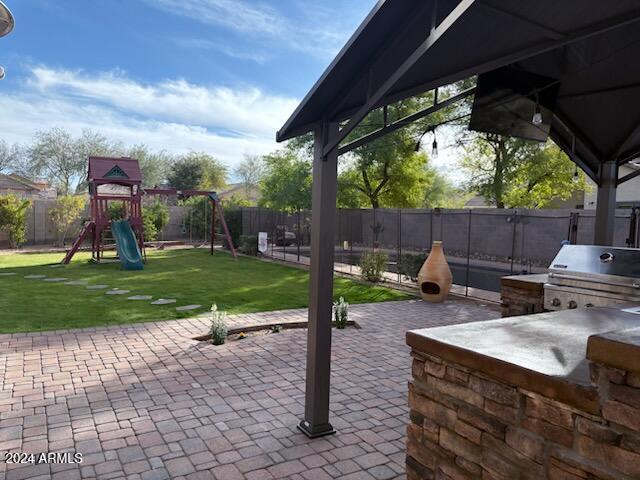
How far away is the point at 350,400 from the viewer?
160 inches

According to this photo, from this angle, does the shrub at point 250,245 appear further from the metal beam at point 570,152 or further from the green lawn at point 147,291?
the metal beam at point 570,152

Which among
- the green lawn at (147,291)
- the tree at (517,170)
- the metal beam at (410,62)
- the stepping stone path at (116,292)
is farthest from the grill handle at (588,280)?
the tree at (517,170)

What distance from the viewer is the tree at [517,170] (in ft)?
60.5

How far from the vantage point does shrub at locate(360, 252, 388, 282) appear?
10.9m

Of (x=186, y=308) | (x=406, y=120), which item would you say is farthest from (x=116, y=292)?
(x=406, y=120)

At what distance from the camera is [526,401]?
1.83 m

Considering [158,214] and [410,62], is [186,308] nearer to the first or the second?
[410,62]

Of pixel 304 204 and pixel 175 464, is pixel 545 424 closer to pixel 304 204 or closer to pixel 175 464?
pixel 175 464

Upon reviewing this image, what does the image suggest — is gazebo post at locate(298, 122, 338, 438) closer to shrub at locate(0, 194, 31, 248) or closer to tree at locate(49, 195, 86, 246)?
shrub at locate(0, 194, 31, 248)

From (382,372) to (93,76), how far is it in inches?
1360

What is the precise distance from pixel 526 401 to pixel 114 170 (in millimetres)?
14665

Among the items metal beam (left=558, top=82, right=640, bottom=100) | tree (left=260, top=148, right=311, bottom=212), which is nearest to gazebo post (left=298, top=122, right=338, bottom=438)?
metal beam (left=558, top=82, right=640, bottom=100)

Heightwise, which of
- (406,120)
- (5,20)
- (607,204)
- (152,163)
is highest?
(152,163)

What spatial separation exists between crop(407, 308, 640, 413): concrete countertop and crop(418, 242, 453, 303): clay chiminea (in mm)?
5599
